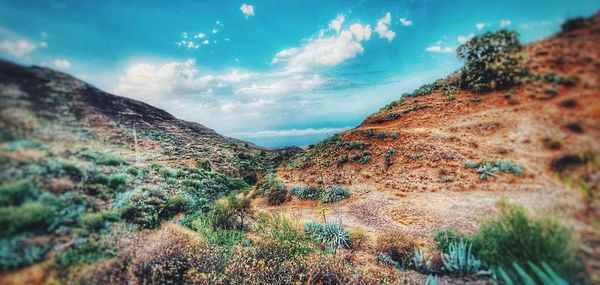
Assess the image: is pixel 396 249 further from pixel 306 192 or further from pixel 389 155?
pixel 389 155

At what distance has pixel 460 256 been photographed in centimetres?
500

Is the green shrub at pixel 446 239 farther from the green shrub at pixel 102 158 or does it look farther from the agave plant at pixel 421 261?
the green shrub at pixel 102 158

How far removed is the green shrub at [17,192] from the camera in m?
3.48

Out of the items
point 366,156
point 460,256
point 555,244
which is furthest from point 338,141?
point 555,244

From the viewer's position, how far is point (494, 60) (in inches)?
208

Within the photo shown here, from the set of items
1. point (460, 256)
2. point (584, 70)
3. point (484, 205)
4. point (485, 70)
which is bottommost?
point (460, 256)

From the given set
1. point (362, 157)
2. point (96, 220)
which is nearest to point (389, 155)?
point (362, 157)

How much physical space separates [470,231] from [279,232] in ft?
14.2

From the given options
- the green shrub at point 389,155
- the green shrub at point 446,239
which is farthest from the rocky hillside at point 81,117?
the green shrub at point 389,155

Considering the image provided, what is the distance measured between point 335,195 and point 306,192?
4.90 ft

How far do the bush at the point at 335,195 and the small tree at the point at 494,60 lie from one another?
6.65 metres

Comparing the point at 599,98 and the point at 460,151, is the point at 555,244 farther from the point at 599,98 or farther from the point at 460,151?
the point at 460,151

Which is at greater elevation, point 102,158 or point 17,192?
point 102,158

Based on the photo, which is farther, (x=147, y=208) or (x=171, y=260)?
(x=147, y=208)
